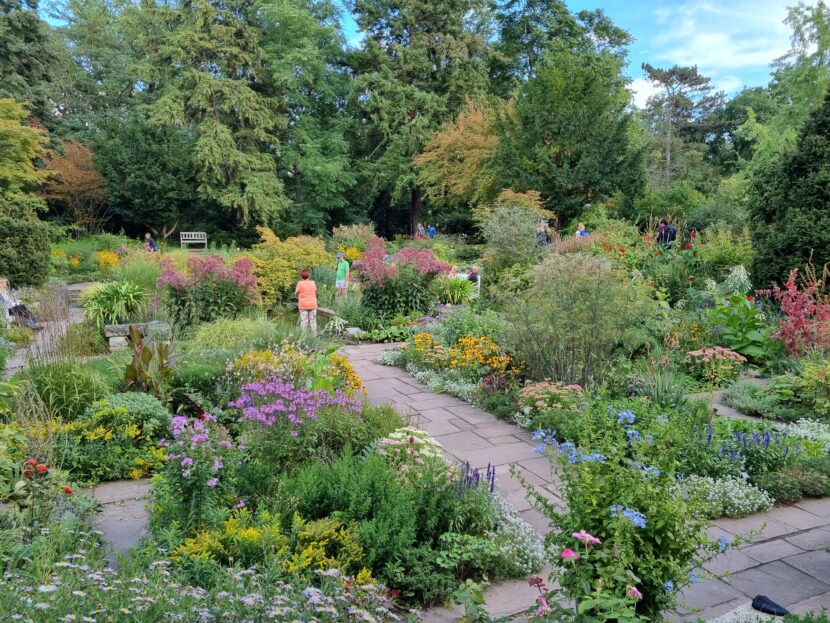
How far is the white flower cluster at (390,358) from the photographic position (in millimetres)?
7907

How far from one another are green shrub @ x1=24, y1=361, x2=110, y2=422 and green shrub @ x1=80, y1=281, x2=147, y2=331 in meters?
3.43

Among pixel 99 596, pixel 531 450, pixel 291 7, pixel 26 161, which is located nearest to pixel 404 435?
pixel 531 450

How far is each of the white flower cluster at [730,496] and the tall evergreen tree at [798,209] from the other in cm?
566

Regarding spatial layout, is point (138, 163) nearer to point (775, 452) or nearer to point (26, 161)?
point (26, 161)

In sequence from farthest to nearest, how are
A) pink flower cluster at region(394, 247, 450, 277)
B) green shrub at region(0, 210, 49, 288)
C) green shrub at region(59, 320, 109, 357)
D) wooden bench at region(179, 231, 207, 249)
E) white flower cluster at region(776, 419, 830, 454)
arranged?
wooden bench at region(179, 231, 207, 249) → green shrub at region(0, 210, 49, 288) → pink flower cluster at region(394, 247, 450, 277) → green shrub at region(59, 320, 109, 357) → white flower cluster at region(776, 419, 830, 454)

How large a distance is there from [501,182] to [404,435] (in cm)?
1697

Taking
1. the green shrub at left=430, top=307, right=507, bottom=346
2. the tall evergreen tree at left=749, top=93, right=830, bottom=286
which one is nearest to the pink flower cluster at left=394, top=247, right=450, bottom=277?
the green shrub at left=430, top=307, right=507, bottom=346

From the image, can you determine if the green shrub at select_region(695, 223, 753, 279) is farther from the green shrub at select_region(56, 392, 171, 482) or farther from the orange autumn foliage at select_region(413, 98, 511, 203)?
the green shrub at select_region(56, 392, 171, 482)

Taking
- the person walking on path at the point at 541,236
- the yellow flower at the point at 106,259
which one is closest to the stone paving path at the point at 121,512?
the person walking on path at the point at 541,236

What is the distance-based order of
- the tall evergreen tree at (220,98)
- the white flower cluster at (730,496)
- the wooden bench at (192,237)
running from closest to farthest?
the white flower cluster at (730,496), the tall evergreen tree at (220,98), the wooden bench at (192,237)

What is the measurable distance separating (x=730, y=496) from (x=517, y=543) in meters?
1.59

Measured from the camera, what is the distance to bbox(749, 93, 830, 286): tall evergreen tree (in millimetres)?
8523

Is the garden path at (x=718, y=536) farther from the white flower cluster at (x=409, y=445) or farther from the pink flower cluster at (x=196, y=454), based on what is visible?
the pink flower cluster at (x=196, y=454)

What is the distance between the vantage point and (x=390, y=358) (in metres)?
7.95
